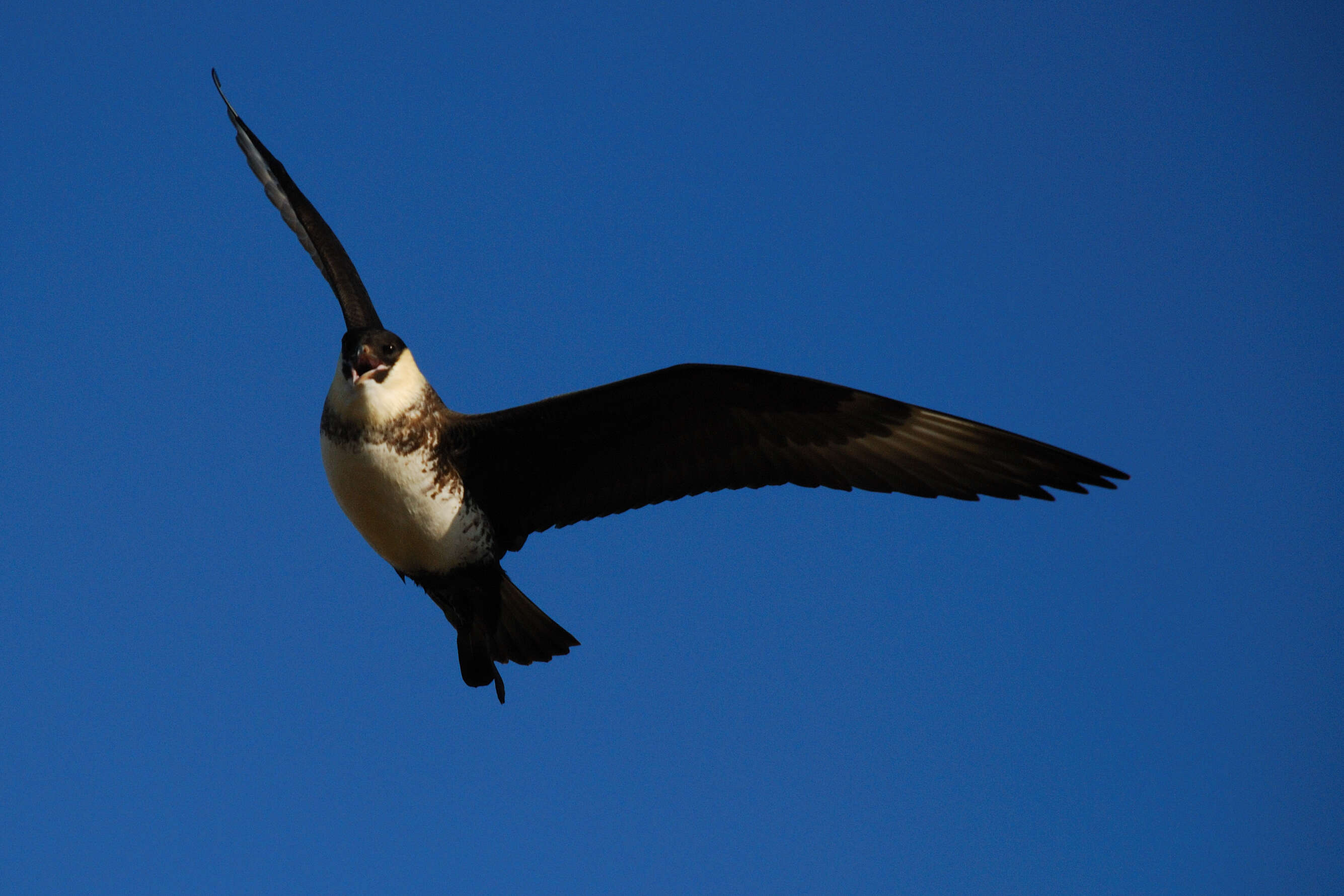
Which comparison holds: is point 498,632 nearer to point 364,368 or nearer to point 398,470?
point 398,470

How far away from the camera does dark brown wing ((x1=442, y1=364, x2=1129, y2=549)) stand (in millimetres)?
4891

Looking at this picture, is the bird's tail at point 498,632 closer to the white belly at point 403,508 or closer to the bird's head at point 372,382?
the white belly at point 403,508

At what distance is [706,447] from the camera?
516 cm

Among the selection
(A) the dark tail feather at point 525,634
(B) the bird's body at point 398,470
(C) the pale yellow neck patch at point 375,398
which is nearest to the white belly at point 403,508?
(B) the bird's body at point 398,470

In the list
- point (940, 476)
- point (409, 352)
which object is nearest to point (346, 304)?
point (409, 352)

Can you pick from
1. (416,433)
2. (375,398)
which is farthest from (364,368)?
(416,433)

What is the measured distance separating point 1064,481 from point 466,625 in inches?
111

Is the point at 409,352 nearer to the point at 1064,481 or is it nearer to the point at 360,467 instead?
the point at 360,467

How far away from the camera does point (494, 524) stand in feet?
17.4

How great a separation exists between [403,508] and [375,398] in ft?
1.56

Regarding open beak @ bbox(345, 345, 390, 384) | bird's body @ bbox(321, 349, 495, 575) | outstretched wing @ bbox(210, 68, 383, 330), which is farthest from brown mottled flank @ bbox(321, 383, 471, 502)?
outstretched wing @ bbox(210, 68, 383, 330)

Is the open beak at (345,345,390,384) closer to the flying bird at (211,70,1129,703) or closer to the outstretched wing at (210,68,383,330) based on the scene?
the flying bird at (211,70,1129,703)

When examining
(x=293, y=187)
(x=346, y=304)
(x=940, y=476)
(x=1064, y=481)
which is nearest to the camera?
(x=1064, y=481)

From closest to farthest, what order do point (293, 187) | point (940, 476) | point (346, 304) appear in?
point (940, 476), point (346, 304), point (293, 187)
